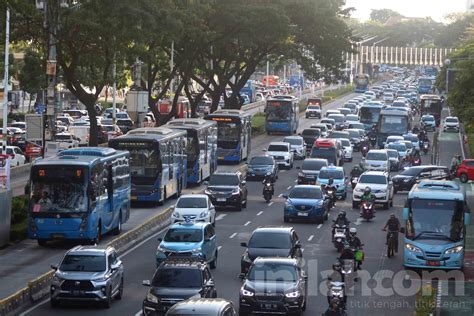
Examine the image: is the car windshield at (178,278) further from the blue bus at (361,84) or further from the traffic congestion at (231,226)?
the blue bus at (361,84)

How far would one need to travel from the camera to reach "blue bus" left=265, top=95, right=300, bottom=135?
9438 centimetres

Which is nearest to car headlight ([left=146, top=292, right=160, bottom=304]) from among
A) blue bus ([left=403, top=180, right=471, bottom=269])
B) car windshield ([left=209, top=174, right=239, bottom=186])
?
blue bus ([left=403, top=180, right=471, bottom=269])

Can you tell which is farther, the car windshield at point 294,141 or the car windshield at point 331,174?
the car windshield at point 294,141

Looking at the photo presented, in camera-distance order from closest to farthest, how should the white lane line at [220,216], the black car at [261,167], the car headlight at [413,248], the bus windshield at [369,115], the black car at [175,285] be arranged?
the black car at [175,285]
the car headlight at [413,248]
the white lane line at [220,216]
the black car at [261,167]
the bus windshield at [369,115]

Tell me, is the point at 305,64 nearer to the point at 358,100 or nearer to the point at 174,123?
the point at 174,123

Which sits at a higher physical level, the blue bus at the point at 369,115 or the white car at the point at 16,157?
the blue bus at the point at 369,115

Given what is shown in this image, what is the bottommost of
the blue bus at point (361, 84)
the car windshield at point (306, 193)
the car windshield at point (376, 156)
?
the car windshield at point (306, 193)

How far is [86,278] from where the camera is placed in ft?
98.0

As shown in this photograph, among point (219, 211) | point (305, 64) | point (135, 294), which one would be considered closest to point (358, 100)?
point (305, 64)

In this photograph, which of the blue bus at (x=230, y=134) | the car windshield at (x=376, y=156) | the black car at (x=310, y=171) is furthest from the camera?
the blue bus at (x=230, y=134)

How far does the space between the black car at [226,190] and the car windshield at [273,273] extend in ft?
74.5

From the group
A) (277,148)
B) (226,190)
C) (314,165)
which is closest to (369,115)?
(277,148)

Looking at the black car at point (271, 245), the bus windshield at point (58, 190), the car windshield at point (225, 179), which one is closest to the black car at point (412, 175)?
the car windshield at point (225, 179)

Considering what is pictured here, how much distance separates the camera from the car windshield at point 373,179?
181 feet
